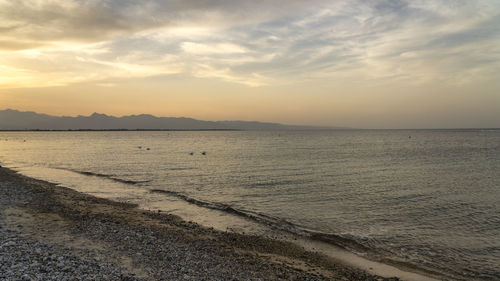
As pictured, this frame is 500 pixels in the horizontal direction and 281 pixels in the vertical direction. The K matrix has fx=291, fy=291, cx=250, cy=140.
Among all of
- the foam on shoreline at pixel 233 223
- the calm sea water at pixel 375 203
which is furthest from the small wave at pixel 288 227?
the foam on shoreline at pixel 233 223

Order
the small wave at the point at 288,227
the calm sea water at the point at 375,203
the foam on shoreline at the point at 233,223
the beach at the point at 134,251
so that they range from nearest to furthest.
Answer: the beach at the point at 134,251 < the foam on shoreline at the point at 233,223 < the calm sea water at the point at 375,203 < the small wave at the point at 288,227

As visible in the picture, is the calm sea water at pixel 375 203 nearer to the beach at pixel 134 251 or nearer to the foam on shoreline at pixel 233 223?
the foam on shoreline at pixel 233 223

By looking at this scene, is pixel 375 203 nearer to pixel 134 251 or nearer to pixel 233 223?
pixel 233 223

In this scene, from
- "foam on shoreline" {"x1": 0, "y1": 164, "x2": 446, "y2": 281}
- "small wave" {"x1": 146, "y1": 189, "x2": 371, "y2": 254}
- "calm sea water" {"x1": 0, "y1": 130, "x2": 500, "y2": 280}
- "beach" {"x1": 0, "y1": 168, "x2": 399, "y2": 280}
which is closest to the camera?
"beach" {"x1": 0, "y1": 168, "x2": 399, "y2": 280}

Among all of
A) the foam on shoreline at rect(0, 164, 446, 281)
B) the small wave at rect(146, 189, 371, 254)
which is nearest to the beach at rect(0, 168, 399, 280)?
the foam on shoreline at rect(0, 164, 446, 281)

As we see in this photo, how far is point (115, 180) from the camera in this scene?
30609 millimetres

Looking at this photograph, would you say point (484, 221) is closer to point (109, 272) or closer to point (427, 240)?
point (427, 240)

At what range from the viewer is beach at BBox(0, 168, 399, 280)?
878cm

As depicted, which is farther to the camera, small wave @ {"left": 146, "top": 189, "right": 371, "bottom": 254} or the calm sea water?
small wave @ {"left": 146, "top": 189, "right": 371, "bottom": 254}

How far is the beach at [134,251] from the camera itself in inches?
346

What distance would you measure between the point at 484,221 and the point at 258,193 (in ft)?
48.9

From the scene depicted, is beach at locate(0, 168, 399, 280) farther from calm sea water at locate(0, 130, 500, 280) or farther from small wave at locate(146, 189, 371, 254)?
calm sea water at locate(0, 130, 500, 280)

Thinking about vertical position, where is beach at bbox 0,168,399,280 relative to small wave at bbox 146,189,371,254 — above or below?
above

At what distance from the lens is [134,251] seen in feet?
35.6
